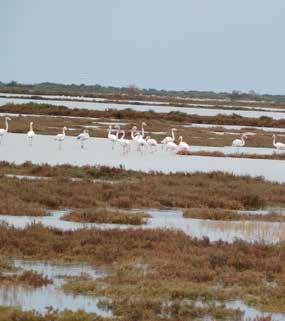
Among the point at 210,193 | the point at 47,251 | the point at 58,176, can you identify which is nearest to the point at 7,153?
the point at 58,176

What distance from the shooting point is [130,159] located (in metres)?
32.7

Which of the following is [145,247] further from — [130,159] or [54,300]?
[130,159]

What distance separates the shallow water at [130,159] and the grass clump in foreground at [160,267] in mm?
12178

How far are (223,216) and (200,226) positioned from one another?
4.27ft

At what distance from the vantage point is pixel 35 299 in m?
10.7

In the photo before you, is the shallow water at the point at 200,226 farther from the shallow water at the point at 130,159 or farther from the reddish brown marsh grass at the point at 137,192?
the shallow water at the point at 130,159

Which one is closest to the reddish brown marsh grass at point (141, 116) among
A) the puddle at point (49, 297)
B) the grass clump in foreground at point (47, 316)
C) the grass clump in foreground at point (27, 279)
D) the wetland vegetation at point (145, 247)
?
the wetland vegetation at point (145, 247)

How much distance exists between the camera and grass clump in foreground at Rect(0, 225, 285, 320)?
35.0ft

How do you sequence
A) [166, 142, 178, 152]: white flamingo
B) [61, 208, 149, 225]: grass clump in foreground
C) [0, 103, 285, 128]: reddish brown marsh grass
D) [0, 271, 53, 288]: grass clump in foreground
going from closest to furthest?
[0, 271, 53, 288]: grass clump in foreground
[61, 208, 149, 225]: grass clump in foreground
[166, 142, 178, 152]: white flamingo
[0, 103, 285, 128]: reddish brown marsh grass

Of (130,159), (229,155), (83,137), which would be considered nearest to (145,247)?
(130,159)

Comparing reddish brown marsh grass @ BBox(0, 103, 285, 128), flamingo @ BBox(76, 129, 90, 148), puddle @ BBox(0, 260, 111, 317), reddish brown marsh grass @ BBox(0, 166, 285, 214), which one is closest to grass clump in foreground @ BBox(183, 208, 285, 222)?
reddish brown marsh grass @ BBox(0, 166, 285, 214)

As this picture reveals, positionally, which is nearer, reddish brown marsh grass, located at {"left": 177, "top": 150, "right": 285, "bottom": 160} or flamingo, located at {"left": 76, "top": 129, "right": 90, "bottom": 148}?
reddish brown marsh grass, located at {"left": 177, "top": 150, "right": 285, "bottom": 160}

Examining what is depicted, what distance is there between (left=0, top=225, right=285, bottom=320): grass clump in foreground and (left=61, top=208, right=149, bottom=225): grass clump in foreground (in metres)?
1.52

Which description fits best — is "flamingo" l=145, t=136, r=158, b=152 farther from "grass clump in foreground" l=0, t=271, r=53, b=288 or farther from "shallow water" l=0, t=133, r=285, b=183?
"grass clump in foreground" l=0, t=271, r=53, b=288
